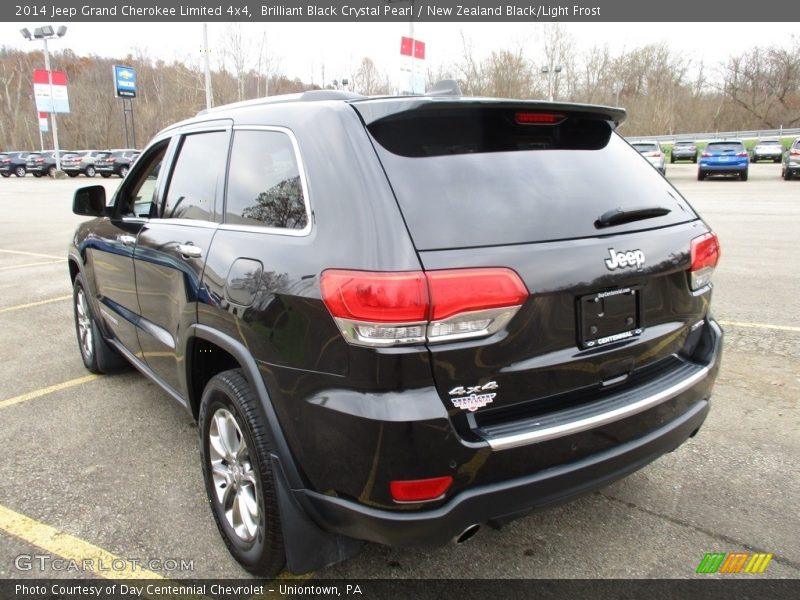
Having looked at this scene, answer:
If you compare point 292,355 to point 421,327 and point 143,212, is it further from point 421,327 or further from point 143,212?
point 143,212

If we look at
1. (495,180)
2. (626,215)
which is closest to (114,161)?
(495,180)

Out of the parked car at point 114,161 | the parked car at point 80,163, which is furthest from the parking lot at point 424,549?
the parked car at point 80,163

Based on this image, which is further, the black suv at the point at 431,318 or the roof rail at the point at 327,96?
the roof rail at the point at 327,96

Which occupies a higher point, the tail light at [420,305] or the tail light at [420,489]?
the tail light at [420,305]

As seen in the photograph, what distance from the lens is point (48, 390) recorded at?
450cm

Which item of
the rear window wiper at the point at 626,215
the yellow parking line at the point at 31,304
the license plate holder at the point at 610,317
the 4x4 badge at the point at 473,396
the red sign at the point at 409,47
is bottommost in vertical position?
the yellow parking line at the point at 31,304

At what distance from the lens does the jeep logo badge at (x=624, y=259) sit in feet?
7.17

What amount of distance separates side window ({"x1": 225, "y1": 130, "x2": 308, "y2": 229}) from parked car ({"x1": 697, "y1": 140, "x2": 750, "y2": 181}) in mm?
27533

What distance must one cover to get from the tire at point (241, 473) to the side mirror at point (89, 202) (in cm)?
215

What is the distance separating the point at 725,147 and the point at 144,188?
91.2 feet

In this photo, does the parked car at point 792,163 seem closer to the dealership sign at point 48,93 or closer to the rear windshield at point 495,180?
the rear windshield at point 495,180

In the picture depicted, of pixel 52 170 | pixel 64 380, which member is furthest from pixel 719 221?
pixel 52 170

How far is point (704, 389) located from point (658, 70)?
79.1 metres

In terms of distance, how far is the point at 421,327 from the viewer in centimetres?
188
